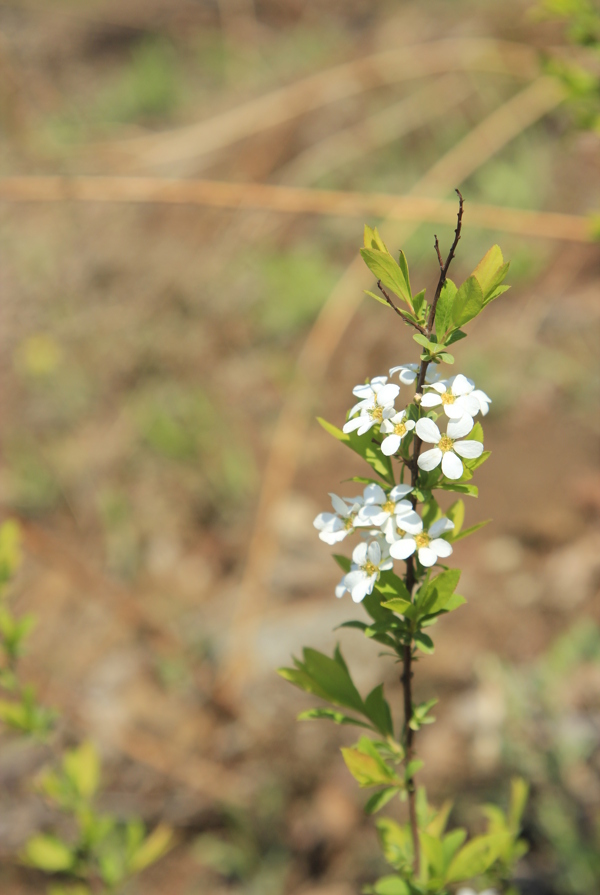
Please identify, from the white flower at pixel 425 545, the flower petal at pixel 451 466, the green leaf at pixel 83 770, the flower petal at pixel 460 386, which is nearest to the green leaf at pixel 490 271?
the flower petal at pixel 460 386

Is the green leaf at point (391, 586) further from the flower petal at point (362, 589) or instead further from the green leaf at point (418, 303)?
the green leaf at point (418, 303)

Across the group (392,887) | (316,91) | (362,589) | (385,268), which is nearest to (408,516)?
(362,589)

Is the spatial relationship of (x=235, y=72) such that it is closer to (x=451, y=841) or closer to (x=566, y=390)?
(x=566, y=390)

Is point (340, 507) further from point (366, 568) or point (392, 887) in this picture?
point (392, 887)

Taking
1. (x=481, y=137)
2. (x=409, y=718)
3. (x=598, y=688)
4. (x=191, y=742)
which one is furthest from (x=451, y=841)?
(x=481, y=137)

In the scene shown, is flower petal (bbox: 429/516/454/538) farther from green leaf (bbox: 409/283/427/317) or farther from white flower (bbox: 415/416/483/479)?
green leaf (bbox: 409/283/427/317)

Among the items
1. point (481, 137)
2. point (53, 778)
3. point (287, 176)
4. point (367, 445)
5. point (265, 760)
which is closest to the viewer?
point (367, 445)

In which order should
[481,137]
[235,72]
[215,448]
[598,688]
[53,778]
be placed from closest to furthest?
[53,778]
[598,688]
[215,448]
[481,137]
[235,72]
